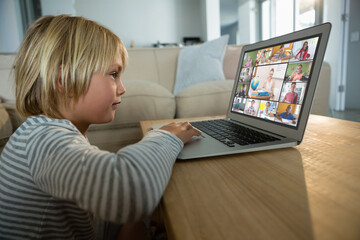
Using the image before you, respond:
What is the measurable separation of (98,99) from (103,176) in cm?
27

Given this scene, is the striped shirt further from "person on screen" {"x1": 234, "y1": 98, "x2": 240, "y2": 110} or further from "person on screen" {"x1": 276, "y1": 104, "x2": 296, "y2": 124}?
"person on screen" {"x1": 234, "y1": 98, "x2": 240, "y2": 110}

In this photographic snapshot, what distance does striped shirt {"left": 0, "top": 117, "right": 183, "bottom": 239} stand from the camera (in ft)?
1.02

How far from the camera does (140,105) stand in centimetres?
139

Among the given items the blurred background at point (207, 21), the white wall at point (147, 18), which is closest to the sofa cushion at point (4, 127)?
the blurred background at point (207, 21)

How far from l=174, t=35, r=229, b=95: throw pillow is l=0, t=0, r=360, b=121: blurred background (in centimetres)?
239

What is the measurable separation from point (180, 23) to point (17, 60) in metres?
5.79

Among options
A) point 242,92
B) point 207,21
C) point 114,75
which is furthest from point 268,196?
point 207,21

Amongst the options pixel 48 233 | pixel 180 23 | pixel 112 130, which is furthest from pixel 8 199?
pixel 180 23

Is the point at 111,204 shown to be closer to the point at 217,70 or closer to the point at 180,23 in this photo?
the point at 217,70

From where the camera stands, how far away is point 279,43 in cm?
67

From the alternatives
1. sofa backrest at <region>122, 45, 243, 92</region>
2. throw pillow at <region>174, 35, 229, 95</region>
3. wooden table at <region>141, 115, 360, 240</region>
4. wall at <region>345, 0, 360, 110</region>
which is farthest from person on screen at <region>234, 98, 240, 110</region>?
wall at <region>345, 0, 360, 110</region>

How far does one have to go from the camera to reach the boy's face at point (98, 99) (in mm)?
533

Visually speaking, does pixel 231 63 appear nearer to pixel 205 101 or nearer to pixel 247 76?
pixel 205 101

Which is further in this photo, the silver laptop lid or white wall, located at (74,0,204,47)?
white wall, located at (74,0,204,47)
